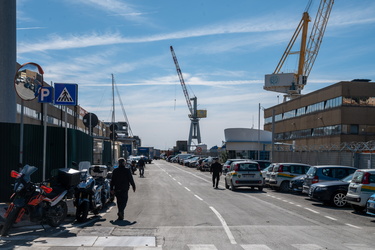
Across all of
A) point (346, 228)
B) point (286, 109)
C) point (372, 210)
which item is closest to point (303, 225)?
point (346, 228)

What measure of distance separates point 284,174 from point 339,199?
303 inches

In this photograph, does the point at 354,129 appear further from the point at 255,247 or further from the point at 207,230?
the point at 255,247

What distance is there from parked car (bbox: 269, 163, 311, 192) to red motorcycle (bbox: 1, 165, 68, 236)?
15653mm

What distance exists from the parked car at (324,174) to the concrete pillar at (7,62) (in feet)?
41.8

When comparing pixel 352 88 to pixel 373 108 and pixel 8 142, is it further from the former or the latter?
pixel 8 142

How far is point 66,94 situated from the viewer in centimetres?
1414

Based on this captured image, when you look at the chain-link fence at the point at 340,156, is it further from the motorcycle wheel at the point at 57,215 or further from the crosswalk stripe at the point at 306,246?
the motorcycle wheel at the point at 57,215

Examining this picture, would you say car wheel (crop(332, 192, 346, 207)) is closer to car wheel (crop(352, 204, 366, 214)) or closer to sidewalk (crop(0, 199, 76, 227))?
car wheel (crop(352, 204, 366, 214))

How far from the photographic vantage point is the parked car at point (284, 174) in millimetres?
24562

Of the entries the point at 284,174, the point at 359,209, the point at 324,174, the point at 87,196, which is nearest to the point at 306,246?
the point at 87,196

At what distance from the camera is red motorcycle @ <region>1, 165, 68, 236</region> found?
9.80 metres

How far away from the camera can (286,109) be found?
7519 centimetres

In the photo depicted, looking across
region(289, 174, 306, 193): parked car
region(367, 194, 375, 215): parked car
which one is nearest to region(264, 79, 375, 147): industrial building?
region(289, 174, 306, 193): parked car

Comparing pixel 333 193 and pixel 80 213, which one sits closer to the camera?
pixel 80 213
